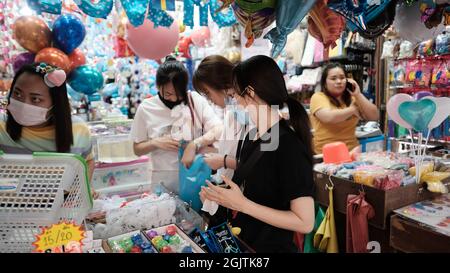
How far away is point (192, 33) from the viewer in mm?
3695

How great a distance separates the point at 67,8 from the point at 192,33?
1452mm

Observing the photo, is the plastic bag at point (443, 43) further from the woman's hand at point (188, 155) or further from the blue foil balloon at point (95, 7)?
the blue foil balloon at point (95, 7)

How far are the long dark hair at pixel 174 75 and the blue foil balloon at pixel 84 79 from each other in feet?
2.52

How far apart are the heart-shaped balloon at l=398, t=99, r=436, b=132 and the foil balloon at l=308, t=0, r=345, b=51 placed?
2.05 feet

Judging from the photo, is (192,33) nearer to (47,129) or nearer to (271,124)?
(47,129)

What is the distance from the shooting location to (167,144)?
6.81ft

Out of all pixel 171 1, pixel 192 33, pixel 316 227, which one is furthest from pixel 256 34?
pixel 192 33

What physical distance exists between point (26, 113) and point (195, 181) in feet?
2.95

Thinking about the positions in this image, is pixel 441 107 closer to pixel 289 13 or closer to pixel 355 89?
pixel 355 89

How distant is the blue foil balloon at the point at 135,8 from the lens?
65.4 inches

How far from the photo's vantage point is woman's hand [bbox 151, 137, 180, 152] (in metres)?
2.08

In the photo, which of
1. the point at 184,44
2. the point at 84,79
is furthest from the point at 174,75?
the point at 184,44

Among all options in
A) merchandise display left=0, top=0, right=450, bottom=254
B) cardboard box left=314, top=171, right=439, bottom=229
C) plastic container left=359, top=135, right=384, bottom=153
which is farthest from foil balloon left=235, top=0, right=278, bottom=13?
plastic container left=359, top=135, right=384, bottom=153

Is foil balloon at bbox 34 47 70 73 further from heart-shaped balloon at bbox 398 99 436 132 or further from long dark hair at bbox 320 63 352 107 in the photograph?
heart-shaped balloon at bbox 398 99 436 132
